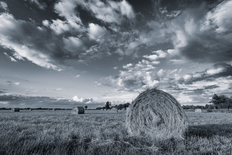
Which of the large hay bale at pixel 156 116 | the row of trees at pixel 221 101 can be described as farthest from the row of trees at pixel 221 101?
the large hay bale at pixel 156 116

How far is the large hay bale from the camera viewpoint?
5617 millimetres

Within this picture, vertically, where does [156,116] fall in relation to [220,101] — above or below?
below

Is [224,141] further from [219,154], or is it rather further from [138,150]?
[138,150]

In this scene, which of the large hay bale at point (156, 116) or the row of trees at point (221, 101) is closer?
the large hay bale at point (156, 116)

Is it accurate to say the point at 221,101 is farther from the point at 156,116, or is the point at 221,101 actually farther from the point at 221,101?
the point at 156,116

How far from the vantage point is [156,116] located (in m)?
6.11

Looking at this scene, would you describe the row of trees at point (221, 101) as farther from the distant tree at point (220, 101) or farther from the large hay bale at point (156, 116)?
the large hay bale at point (156, 116)

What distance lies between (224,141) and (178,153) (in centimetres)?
224

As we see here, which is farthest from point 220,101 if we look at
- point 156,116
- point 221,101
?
point 156,116

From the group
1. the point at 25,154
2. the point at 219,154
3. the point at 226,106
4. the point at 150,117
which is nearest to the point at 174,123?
the point at 150,117

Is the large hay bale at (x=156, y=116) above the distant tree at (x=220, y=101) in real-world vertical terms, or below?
below

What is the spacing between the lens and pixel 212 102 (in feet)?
238

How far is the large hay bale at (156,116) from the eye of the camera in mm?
5617

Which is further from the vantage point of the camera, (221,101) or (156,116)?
(221,101)
